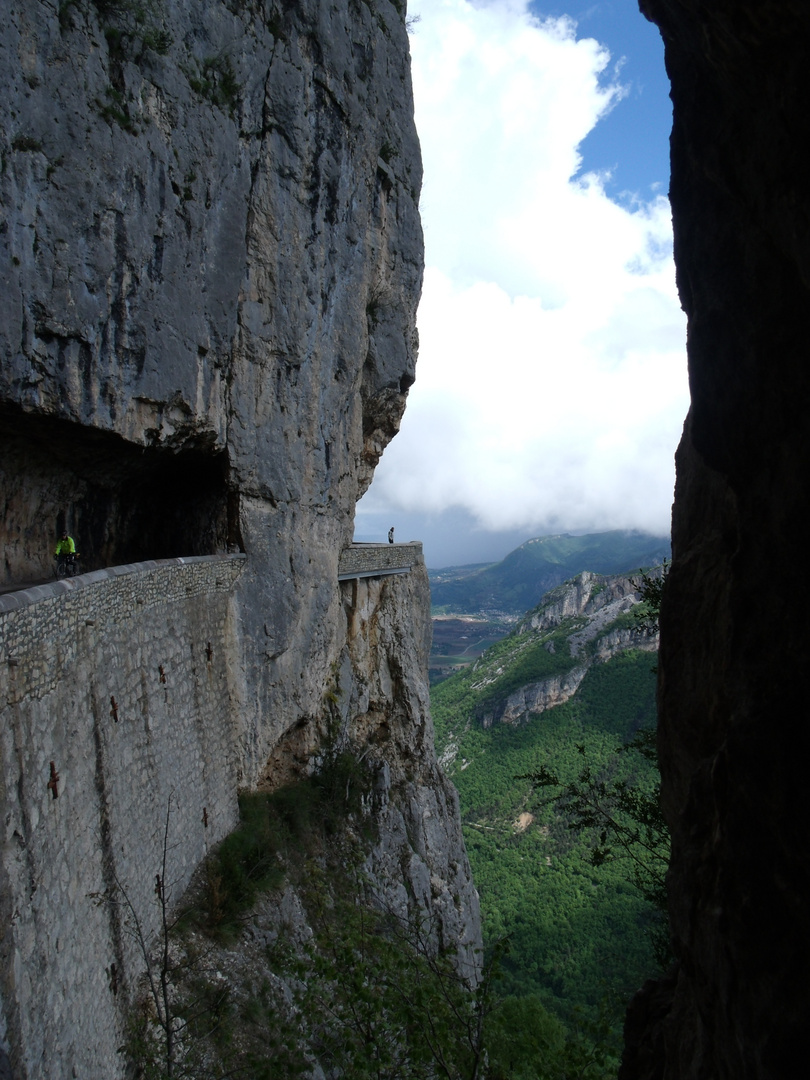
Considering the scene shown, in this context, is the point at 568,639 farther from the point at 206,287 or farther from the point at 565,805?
the point at 565,805

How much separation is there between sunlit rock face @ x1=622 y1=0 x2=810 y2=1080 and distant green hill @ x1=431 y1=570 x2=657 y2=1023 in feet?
10.5

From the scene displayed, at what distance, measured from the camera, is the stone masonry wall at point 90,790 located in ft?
20.8

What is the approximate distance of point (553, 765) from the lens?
203 feet

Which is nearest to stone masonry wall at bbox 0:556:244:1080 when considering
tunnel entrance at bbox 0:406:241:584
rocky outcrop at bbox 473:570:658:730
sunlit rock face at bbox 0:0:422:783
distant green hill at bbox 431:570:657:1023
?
tunnel entrance at bbox 0:406:241:584

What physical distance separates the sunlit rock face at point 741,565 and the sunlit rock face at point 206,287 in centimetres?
890

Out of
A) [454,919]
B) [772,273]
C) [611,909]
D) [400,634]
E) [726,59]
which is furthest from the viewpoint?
[611,909]

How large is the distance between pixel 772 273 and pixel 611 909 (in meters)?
45.0

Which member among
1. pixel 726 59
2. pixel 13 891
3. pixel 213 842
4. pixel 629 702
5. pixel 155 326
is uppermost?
pixel 155 326

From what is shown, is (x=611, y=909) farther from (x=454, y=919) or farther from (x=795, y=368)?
(x=795, y=368)

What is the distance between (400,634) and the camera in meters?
22.9

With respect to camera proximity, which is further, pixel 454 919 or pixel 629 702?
pixel 629 702

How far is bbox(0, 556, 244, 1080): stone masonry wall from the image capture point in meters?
6.35

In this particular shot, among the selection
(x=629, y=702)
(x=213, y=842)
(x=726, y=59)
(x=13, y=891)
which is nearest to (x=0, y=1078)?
(x=13, y=891)

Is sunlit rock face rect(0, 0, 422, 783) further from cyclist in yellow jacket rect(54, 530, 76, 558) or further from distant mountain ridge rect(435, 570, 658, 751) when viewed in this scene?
distant mountain ridge rect(435, 570, 658, 751)
